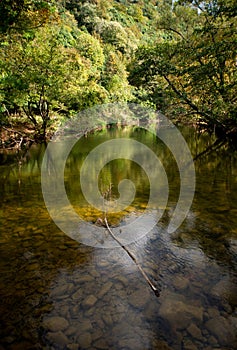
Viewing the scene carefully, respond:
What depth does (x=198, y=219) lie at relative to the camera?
654 cm

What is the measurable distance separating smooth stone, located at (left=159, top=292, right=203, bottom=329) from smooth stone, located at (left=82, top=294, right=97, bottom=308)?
0.98 metres

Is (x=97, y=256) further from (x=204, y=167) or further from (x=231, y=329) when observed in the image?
(x=204, y=167)

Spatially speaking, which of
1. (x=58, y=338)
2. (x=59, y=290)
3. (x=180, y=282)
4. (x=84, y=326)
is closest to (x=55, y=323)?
(x=58, y=338)

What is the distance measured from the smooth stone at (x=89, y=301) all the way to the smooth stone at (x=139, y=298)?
21.1 inches

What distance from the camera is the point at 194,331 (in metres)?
3.19

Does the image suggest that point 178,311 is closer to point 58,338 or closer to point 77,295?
point 77,295

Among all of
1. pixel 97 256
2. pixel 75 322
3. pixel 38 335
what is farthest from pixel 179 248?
pixel 38 335

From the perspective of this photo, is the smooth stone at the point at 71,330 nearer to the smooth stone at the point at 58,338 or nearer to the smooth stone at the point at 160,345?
the smooth stone at the point at 58,338

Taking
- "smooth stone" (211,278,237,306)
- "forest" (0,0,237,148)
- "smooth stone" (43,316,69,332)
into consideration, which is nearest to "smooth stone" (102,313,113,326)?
"smooth stone" (43,316,69,332)

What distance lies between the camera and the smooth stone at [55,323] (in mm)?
3305

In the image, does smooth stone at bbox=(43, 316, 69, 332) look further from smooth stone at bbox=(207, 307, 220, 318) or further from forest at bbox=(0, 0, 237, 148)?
forest at bbox=(0, 0, 237, 148)

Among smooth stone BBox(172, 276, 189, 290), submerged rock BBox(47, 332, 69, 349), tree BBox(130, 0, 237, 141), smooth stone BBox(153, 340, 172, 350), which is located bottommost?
submerged rock BBox(47, 332, 69, 349)

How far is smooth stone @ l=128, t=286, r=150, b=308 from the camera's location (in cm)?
374

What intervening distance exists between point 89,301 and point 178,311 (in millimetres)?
1283
